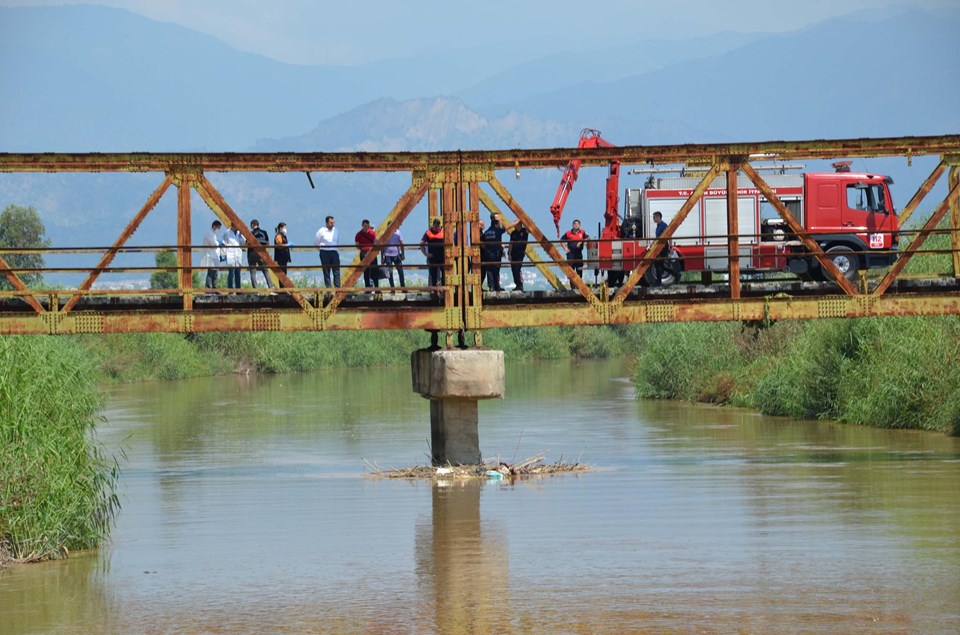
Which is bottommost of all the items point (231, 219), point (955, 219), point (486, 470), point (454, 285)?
point (486, 470)

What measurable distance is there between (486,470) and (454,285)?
3318 mm

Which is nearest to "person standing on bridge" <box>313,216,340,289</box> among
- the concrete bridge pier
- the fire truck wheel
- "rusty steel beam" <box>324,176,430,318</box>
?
"rusty steel beam" <box>324,176,430,318</box>

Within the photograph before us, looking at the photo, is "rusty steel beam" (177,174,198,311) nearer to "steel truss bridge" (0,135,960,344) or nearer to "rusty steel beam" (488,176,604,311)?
"steel truss bridge" (0,135,960,344)

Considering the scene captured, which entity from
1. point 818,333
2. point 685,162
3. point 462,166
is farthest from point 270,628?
point 818,333

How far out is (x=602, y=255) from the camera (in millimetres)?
36750

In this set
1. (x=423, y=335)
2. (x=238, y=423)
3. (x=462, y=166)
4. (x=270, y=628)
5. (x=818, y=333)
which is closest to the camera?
(x=270, y=628)

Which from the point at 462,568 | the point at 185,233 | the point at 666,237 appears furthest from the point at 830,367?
the point at 462,568

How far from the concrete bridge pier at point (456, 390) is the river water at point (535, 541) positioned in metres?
0.94

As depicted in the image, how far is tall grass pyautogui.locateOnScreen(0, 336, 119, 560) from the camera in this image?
20.2 meters

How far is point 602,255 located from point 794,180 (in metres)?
4.46

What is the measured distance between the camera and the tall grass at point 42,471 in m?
20.2

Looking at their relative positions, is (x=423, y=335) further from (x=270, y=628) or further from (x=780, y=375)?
(x=270, y=628)

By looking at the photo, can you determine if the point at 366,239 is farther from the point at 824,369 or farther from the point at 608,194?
the point at 824,369

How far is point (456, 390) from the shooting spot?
28.0 m
